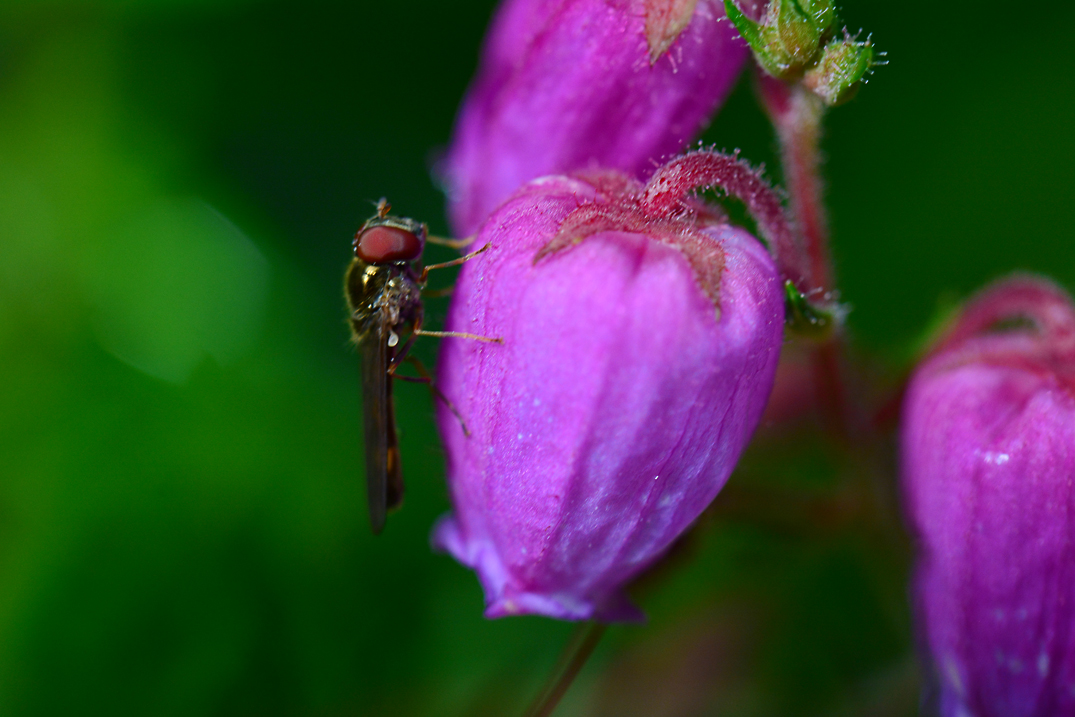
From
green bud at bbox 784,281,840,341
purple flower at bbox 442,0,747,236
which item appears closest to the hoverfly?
purple flower at bbox 442,0,747,236

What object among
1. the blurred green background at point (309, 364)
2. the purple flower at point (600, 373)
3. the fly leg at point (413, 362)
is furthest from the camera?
the blurred green background at point (309, 364)

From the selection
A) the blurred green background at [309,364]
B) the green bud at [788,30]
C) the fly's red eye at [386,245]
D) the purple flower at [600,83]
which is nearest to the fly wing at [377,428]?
the fly's red eye at [386,245]

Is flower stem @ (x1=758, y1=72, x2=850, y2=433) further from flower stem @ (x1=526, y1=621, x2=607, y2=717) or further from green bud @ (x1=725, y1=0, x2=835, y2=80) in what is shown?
flower stem @ (x1=526, y1=621, x2=607, y2=717)

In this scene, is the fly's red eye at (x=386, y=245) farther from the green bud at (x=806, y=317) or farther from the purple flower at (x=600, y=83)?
the green bud at (x=806, y=317)

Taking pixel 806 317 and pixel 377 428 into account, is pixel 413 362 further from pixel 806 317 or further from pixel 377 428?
pixel 806 317

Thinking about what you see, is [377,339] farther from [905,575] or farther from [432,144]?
[432,144]

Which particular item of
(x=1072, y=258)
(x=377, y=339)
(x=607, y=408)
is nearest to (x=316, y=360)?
(x=377, y=339)
